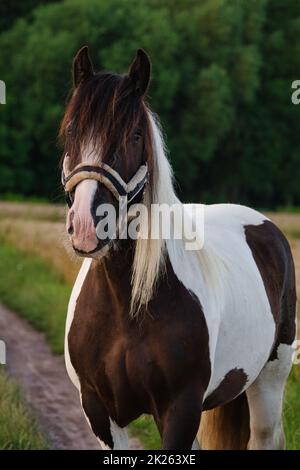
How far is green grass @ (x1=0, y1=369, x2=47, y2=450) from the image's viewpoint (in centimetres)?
526

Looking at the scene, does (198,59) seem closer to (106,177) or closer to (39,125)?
(39,125)

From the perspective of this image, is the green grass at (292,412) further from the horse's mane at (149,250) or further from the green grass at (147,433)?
the horse's mane at (149,250)

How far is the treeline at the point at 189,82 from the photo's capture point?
39.2 metres

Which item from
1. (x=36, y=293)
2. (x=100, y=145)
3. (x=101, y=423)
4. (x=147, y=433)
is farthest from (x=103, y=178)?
(x=36, y=293)

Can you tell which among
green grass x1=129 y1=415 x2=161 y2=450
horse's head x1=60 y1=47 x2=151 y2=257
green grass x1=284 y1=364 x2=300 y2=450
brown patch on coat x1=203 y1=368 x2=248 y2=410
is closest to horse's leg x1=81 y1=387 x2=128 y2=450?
brown patch on coat x1=203 y1=368 x2=248 y2=410

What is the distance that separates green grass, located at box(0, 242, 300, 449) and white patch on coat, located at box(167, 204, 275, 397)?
1.43 meters

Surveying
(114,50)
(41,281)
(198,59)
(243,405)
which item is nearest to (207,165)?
(198,59)

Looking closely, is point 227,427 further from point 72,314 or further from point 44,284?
point 44,284

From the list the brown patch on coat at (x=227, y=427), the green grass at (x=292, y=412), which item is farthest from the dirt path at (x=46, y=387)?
the brown patch on coat at (x=227, y=427)

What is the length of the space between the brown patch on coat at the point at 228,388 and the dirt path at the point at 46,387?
213 centimetres

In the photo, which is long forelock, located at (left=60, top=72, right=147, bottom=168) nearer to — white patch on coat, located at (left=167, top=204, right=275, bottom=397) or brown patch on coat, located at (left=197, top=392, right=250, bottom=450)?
white patch on coat, located at (left=167, top=204, right=275, bottom=397)

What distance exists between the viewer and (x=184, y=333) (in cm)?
338

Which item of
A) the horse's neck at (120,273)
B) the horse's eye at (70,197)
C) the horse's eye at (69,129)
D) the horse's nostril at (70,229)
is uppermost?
the horse's eye at (69,129)

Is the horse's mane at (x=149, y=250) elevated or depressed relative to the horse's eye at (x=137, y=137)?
depressed
